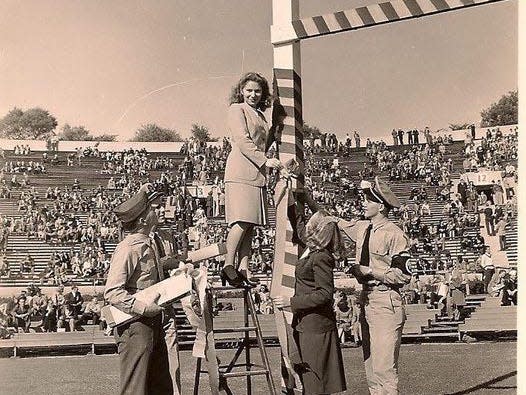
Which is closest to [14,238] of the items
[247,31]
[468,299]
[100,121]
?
[100,121]

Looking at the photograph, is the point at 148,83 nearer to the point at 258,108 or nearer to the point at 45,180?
the point at 45,180

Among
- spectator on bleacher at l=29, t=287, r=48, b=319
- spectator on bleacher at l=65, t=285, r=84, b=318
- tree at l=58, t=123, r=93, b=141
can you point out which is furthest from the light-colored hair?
spectator on bleacher at l=65, t=285, r=84, b=318

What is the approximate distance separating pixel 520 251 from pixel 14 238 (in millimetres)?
Result: 9999

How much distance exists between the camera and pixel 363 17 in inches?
245

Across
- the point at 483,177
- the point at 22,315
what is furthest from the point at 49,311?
the point at 483,177

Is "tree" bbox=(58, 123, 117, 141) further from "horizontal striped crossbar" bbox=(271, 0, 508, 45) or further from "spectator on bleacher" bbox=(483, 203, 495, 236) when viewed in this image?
"spectator on bleacher" bbox=(483, 203, 495, 236)

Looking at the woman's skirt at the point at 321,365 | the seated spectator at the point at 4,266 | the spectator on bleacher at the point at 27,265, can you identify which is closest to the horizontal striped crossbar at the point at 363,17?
the woman's skirt at the point at 321,365

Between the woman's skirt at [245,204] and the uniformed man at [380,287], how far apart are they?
0.77 meters

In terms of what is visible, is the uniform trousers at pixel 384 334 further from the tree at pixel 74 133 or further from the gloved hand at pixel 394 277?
the tree at pixel 74 133

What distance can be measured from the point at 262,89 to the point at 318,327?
1902 mm

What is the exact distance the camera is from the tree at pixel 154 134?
11.9m

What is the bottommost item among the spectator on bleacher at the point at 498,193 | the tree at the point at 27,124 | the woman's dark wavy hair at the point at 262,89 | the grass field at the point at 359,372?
the grass field at the point at 359,372

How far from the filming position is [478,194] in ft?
52.0

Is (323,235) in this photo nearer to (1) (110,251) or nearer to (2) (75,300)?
(1) (110,251)
